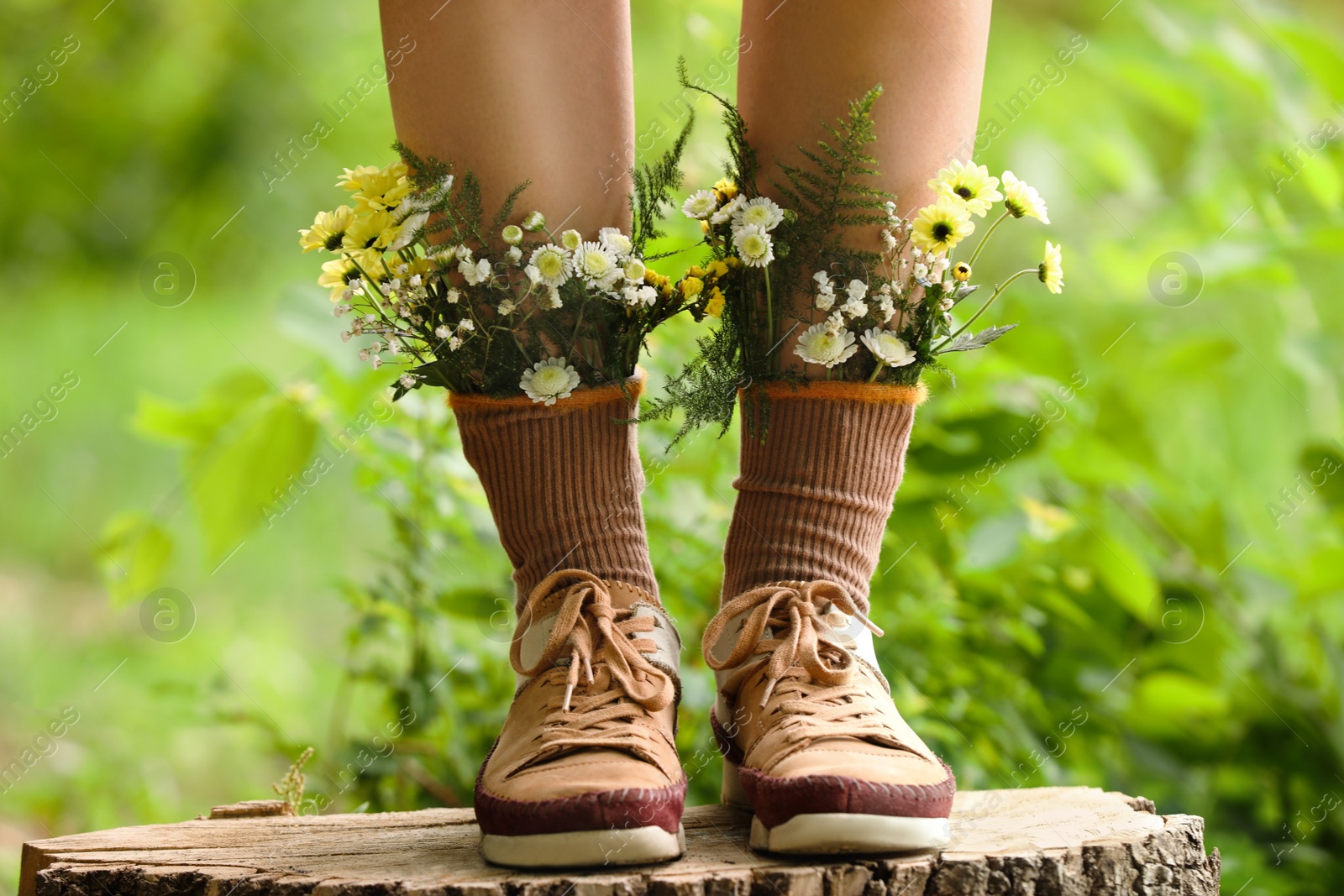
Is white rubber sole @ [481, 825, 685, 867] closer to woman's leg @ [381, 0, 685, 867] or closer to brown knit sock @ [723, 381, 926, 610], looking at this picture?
woman's leg @ [381, 0, 685, 867]

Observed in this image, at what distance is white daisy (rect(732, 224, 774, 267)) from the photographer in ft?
2.18

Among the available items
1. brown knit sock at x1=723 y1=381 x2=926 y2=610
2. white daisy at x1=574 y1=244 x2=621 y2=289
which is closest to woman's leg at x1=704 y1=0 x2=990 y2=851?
brown knit sock at x1=723 y1=381 x2=926 y2=610

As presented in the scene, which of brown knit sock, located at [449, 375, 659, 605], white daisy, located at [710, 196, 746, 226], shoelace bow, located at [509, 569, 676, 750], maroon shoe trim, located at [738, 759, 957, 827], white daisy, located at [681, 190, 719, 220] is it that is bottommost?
maroon shoe trim, located at [738, 759, 957, 827]

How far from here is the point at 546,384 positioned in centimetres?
67

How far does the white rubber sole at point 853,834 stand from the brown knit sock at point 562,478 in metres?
0.20

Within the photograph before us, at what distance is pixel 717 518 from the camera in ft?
3.75

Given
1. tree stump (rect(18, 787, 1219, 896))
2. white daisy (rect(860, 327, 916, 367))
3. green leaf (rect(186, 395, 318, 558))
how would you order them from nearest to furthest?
tree stump (rect(18, 787, 1219, 896)) → white daisy (rect(860, 327, 916, 367)) → green leaf (rect(186, 395, 318, 558))

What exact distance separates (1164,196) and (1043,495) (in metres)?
0.73

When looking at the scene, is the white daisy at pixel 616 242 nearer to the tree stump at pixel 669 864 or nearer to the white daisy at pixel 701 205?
the white daisy at pixel 701 205

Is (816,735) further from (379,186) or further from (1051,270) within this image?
(379,186)

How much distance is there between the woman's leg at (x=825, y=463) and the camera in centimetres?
66

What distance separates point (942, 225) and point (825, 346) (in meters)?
0.10

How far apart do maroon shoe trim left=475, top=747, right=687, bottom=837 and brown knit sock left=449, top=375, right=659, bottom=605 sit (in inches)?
6.6

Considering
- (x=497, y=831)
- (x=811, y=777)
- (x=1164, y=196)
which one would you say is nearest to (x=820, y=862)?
(x=811, y=777)
